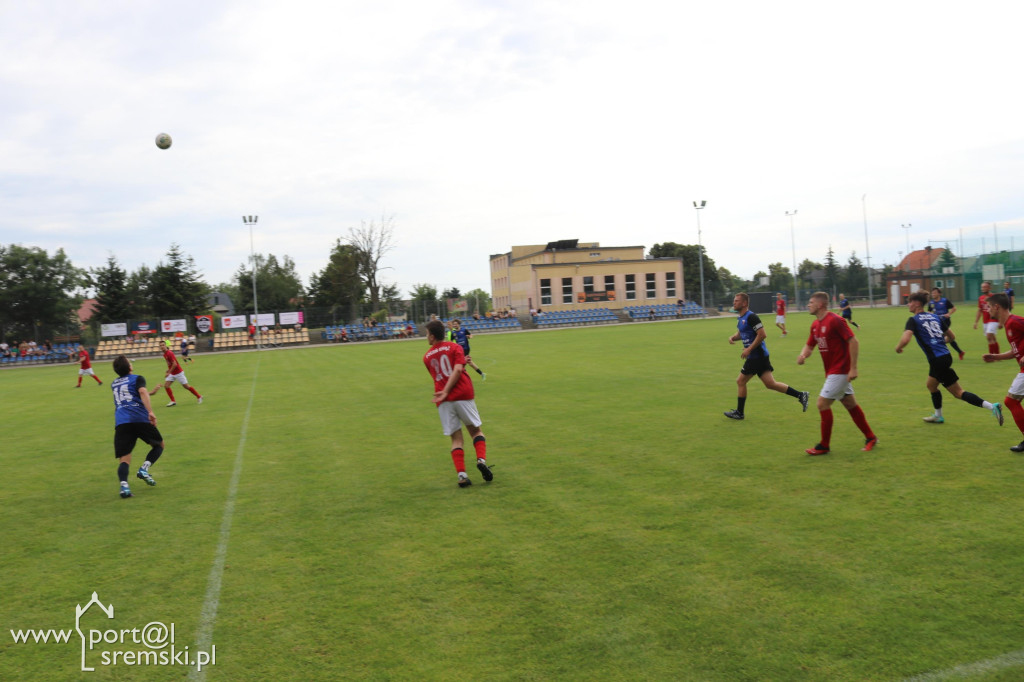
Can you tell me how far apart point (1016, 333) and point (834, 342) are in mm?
1967

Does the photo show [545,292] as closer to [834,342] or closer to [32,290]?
[32,290]

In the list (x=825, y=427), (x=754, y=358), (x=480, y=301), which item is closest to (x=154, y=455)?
(x=825, y=427)

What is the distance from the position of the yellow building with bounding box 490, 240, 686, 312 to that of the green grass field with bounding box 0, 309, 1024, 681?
5788 centimetres

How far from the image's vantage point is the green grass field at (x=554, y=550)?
4.16 metres

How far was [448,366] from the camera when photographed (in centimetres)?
829

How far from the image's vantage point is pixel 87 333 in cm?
6019

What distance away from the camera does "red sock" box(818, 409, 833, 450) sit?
8602 millimetres

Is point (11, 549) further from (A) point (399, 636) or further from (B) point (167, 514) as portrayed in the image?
(A) point (399, 636)

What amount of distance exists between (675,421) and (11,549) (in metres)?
9.07

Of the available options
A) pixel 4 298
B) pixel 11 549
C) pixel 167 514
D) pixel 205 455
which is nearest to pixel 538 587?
pixel 167 514

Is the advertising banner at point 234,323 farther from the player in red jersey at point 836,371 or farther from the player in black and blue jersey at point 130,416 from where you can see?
the player in red jersey at point 836,371

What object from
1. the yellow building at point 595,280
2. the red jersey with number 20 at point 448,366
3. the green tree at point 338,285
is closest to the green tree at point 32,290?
the green tree at point 338,285

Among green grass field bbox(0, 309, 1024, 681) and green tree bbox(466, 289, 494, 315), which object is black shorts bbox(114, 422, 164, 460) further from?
green tree bbox(466, 289, 494, 315)

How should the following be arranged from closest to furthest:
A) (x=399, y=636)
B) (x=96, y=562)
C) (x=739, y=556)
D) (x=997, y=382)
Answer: (x=399, y=636) → (x=739, y=556) → (x=96, y=562) → (x=997, y=382)
